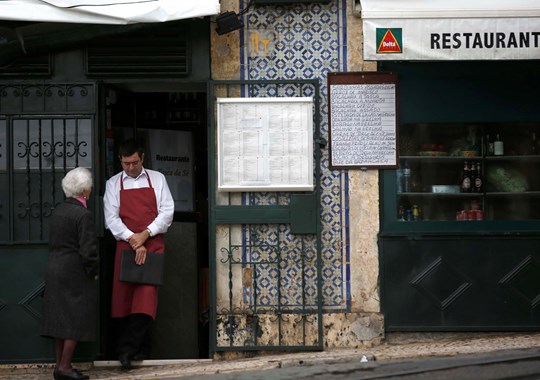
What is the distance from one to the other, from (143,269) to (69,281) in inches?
29.7

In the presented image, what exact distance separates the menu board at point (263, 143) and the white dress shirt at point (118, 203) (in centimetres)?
51

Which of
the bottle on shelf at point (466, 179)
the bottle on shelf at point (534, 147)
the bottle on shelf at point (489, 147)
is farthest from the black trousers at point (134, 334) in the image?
the bottle on shelf at point (534, 147)

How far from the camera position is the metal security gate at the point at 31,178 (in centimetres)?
919

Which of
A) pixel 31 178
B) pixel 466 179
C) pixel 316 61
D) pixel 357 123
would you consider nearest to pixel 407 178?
pixel 466 179

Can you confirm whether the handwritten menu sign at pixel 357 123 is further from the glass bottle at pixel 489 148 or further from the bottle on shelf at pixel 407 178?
the glass bottle at pixel 489 148

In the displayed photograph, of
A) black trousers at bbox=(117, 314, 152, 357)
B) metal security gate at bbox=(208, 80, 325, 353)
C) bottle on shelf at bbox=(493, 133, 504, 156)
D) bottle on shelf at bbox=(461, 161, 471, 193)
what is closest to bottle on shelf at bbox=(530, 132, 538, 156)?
bottle on shelf at bbox=(493, 133, 504, 156)

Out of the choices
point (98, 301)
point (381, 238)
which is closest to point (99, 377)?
point (98, 301)

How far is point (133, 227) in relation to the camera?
9078 mm

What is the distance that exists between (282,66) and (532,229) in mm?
2644

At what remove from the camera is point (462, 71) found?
9531 millimetres

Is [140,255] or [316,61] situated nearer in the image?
[140,255]

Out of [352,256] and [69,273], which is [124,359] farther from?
[352,256]

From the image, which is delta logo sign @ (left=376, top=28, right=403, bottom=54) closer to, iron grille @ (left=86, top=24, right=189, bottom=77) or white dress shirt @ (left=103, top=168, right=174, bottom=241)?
iron grille @ (left=86, top=24, right=189, bottom=77)

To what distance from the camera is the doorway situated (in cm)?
973
